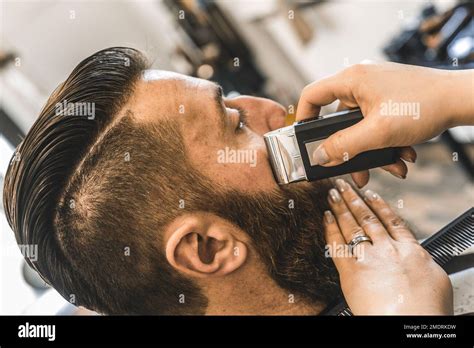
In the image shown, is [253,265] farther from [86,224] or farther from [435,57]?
[435,57]

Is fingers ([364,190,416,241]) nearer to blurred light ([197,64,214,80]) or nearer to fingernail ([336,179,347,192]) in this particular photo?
fingernail ([336,179,347,192])

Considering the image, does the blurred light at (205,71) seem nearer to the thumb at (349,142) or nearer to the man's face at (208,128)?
the man's face at (208,128)

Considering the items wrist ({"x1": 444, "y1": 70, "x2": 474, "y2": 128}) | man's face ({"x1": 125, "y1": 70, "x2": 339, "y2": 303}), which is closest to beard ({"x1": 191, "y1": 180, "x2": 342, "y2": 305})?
man's face ({"x1": 125, "y1": 70, "x2": 339, "y2": 303})

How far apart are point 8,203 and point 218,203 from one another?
36cm

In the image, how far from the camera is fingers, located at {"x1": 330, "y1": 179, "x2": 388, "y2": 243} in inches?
33.2

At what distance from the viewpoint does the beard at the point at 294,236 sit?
2.84 ft

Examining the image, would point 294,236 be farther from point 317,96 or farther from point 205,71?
point 205,71

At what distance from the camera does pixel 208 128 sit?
2.74ft

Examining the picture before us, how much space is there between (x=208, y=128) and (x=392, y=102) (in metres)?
0.29

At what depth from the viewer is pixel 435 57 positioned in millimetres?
1431

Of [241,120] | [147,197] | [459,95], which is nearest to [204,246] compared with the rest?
[147,197]

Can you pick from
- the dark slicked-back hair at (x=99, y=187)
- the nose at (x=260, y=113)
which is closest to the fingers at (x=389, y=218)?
the nose at (x=260, y=113)
